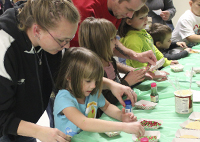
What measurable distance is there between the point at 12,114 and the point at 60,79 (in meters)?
0.34

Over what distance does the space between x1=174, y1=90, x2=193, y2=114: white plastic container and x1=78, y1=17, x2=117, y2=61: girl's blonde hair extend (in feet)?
1.84

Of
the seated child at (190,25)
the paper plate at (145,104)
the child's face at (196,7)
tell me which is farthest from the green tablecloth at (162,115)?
the child's face at (196,7)

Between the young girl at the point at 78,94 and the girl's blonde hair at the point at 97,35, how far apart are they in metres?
0.28

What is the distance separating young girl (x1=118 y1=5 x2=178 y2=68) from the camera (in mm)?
2160

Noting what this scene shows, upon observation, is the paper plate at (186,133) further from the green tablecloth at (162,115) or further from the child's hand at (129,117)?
the child's hand at (129,117)

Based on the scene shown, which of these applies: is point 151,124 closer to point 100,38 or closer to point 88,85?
point 88,85

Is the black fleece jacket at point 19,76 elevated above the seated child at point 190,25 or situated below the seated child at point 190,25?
above

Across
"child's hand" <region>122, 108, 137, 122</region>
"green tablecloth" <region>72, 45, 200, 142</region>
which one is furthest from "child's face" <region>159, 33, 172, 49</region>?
"child's hand" <region>122, 108, 137, 122</region>

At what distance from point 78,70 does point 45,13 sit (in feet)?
1.15

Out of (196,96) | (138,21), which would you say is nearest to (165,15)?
(138,21)

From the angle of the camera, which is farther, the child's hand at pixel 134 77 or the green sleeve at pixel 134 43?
the green sleeve at pixel 134 43

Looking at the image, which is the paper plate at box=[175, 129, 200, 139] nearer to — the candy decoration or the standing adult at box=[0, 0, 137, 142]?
the candy decoration

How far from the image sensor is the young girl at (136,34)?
2.16m

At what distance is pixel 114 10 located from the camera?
1832 millimetres
